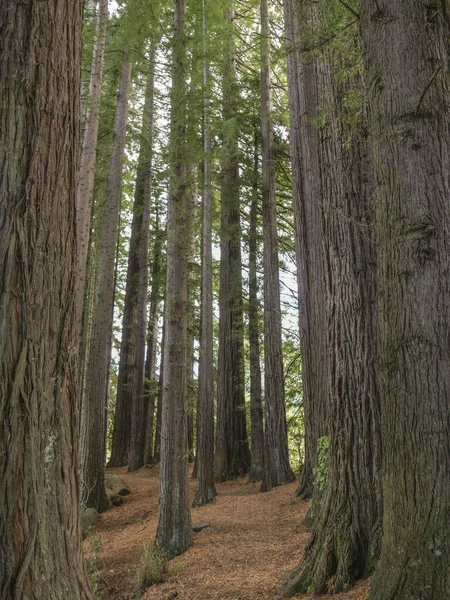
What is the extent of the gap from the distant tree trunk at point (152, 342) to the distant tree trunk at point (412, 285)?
15.0 metres

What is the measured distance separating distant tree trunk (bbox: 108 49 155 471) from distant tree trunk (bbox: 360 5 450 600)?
539 inches

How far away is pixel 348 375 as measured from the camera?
4.61 metres

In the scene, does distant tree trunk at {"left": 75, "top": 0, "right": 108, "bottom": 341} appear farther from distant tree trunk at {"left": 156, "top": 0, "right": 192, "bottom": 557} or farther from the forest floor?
the forest floor

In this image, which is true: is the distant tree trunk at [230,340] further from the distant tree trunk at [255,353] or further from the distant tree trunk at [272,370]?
the distant tree trunk at [272,370]

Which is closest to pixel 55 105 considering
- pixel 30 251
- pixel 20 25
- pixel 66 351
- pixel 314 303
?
pixel 20 25

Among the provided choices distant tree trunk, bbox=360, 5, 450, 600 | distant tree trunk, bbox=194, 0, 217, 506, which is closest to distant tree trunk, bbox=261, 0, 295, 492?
distant tree trunk, bbox=194, 0, 217, 506

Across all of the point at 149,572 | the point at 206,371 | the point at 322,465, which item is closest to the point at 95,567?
the point at 149,572

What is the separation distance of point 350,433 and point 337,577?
3.81 feet

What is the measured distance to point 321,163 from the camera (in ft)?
16.6

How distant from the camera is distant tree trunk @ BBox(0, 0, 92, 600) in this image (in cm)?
265

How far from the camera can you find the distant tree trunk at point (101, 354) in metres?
11.0

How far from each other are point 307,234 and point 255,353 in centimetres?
545

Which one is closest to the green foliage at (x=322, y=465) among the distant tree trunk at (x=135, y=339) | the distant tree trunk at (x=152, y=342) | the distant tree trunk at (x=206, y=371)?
the distant tree trunk at (x=206, y=371)

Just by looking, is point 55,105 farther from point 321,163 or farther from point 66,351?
point 321,163
